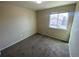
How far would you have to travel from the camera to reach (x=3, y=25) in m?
2.95

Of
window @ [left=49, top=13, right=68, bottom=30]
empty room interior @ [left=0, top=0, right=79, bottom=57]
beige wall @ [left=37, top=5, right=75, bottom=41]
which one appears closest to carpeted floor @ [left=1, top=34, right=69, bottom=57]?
empty room interior @ [left=0, top=0, right=79, bottom=57]

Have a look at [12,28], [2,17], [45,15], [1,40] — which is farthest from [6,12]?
[45,15]

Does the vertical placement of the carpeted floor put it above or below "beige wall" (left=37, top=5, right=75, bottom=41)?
below

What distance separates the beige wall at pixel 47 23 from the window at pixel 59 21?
0.24m

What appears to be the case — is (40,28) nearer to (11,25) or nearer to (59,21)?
(59,21)

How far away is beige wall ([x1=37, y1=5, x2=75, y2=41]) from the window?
9.6 inches

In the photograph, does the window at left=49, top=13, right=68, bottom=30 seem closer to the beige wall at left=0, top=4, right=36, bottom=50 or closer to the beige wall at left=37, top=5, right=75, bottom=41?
the beige wall at left=37, top=5, right=75, bottom=41

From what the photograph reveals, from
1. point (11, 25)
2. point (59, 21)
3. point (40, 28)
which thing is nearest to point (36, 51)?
point (11, 25)

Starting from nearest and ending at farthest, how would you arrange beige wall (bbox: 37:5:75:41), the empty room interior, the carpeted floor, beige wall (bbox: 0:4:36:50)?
the carpeted floor, the empty room interior, beige wall (bbox: 0:4:36:50), beige wall (bbox: 37:5:75:41)

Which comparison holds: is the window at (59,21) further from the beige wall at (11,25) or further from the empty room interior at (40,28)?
the beige wall at (11,25)

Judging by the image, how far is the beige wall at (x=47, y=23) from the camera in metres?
3.57

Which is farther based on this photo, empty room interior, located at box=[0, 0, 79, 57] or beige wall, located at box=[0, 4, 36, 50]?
beige wall, located at box=[0, 4, 36, 50]

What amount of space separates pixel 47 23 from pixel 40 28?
35.6 inches

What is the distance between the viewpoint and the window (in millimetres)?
3918
